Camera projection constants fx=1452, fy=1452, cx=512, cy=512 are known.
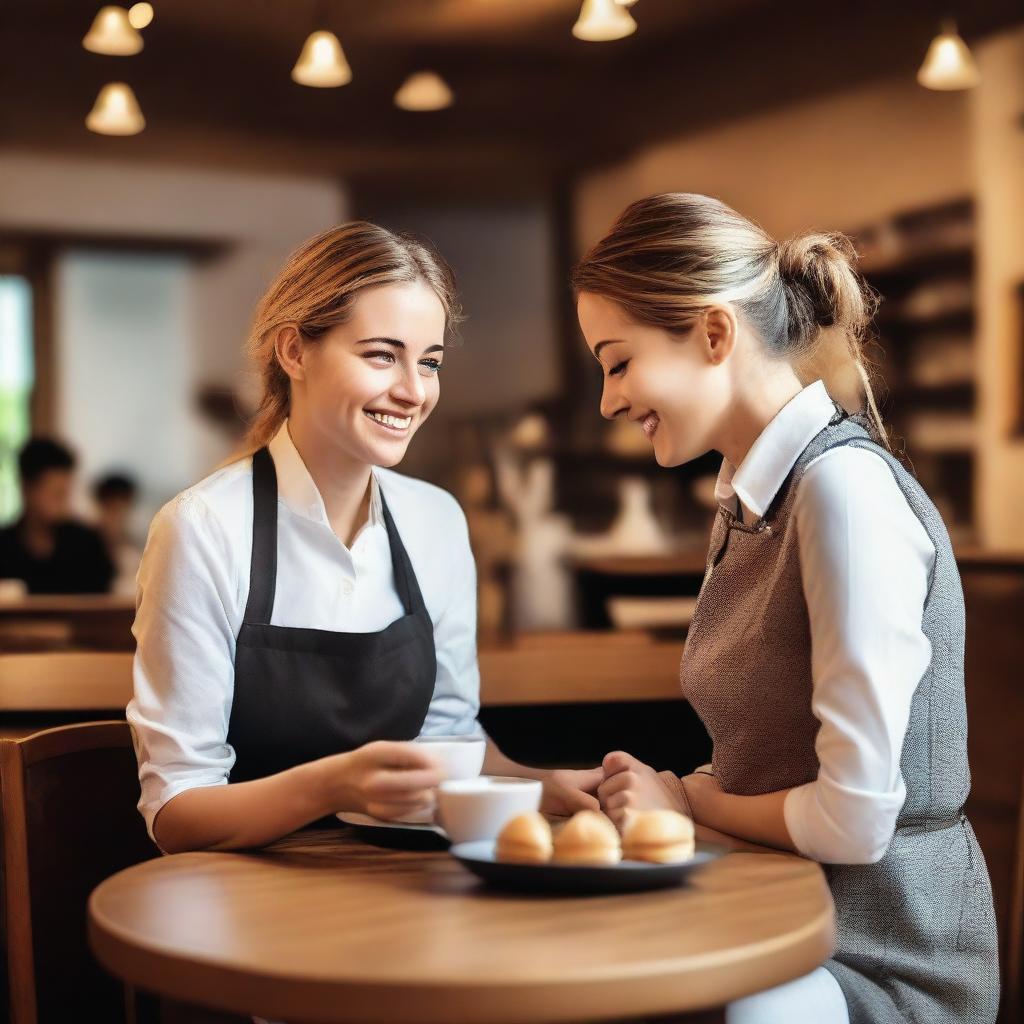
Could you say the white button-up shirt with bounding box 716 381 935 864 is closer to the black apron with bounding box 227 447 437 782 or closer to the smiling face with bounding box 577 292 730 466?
the smiling face with bounding box 577 292 730 466

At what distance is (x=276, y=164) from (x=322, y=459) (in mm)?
5471

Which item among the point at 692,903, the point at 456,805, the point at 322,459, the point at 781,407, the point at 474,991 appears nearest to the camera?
the point at 474,991

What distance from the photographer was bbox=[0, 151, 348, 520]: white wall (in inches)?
274

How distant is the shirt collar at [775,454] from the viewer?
163cm

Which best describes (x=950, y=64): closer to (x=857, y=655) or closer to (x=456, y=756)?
(x=857, y=655)

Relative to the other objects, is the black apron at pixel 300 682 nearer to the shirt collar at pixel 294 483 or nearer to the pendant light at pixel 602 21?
the shirt collar at pixel 294 483

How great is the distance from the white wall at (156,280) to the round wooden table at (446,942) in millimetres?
5725

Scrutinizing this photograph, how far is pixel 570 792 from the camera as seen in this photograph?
5.55 feet

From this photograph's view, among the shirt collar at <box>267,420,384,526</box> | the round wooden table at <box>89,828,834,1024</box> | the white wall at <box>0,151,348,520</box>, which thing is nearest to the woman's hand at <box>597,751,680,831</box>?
the round wooden table at <box>89,828,834,1024</box>

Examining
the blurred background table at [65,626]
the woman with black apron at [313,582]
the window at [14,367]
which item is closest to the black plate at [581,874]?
the woman with black apron at [313,582]

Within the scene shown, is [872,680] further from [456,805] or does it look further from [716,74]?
[716,74]

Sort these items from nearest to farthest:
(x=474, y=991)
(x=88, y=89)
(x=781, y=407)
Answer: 1. (x=474, y=991)
2. (x=781, y=407)
3. (x=88, y=89)

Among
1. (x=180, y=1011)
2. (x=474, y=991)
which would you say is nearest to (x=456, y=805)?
(x=474, y=991)

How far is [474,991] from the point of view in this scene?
1.07m
